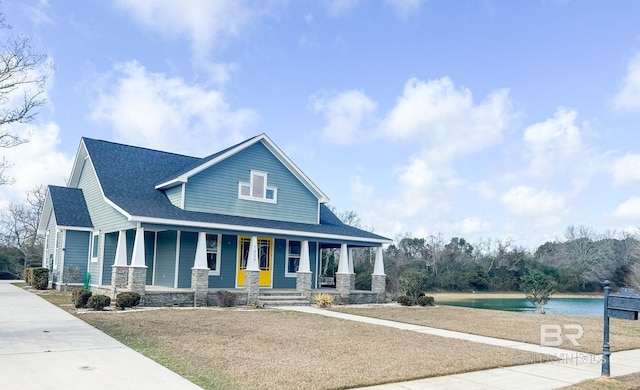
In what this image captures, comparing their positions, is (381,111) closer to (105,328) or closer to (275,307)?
(275,307)

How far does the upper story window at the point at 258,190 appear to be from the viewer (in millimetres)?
20020

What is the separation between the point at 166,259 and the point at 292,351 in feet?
38.7

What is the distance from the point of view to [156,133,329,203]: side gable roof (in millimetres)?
18602

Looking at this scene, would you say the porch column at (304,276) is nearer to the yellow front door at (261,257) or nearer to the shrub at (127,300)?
the yellow front door at (261,257)

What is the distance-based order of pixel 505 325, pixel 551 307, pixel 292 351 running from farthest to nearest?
pixel 551 307 → pixel 505 325 → pixel 292 351

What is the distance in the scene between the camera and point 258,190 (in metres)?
20.4

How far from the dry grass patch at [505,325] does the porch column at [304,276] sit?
6.23 feet

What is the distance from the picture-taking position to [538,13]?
16641 mm

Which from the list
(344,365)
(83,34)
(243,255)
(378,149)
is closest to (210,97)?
(83,34)

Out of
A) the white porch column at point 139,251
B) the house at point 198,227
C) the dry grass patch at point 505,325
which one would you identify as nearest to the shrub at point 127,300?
the house at point 198,227

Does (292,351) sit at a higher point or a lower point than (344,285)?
lower

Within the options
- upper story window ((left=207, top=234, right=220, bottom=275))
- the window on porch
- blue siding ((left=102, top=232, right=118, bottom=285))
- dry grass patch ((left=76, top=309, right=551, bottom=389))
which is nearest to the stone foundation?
dry grass patch ((left=76, top=309, right=551, bottom=389))

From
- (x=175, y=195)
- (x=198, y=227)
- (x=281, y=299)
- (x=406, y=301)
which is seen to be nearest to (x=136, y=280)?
(x=198, y=227)

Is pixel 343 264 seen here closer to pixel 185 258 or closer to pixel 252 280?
pixel 252 280
